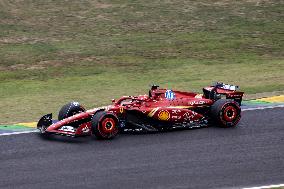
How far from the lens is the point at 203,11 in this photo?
131ft

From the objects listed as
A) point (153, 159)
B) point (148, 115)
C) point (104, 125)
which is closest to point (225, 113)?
point (148, 115)

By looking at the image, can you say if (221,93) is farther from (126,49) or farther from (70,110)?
(126,49)

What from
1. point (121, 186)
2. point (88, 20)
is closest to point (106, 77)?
point (88, 20)

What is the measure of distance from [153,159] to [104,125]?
6.40ft

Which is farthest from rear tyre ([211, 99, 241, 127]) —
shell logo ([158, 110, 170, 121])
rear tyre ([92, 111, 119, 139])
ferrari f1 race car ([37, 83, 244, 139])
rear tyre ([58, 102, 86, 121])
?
rear tyre ([58, 102, 86, 121])

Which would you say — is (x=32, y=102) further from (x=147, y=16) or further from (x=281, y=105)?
(x=147, y=16)

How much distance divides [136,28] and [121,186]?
74.7 ft

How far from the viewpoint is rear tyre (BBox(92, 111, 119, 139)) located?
18141 mm

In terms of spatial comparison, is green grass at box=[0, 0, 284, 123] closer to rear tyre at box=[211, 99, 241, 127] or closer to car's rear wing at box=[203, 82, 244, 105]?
car's rear wing at box=[203, 82, 244, 105]

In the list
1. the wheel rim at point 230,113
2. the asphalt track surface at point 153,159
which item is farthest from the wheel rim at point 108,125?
the wheel rim at point 230,113

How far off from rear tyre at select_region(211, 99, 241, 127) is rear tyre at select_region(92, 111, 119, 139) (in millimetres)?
2498

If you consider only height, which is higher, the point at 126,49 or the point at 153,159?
the point at 126,49

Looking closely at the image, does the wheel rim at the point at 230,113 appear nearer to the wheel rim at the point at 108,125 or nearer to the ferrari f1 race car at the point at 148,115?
the ferrari f1 race car at the point at 148,115

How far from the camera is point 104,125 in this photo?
1822 cm
